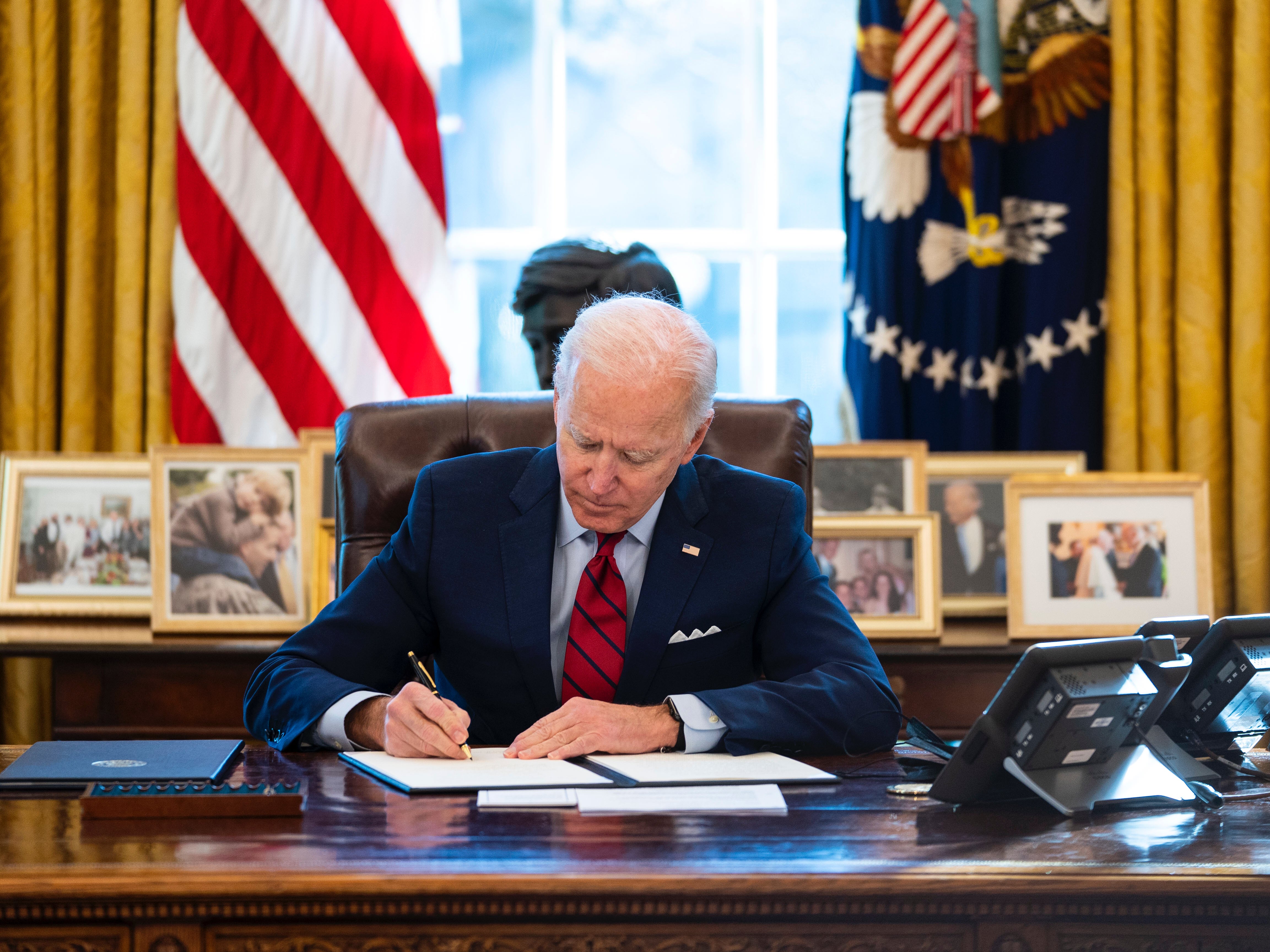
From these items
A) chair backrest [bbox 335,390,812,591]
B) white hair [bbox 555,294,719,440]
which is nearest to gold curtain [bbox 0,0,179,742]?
chair backrest [bbox 335,390,812,591]

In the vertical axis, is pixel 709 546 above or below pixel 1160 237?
below

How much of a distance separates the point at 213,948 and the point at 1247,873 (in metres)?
0.85

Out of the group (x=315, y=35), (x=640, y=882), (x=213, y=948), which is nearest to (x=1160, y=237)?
(x=315, y=35)

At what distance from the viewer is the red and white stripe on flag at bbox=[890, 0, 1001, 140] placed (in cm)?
303

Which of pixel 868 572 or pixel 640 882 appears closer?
pixel 640 882

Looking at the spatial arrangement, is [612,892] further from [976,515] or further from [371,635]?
[976,515]

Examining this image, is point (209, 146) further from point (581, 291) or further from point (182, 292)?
point (581, 291)

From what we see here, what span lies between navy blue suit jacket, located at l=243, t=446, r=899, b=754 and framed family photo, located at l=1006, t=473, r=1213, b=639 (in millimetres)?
1039

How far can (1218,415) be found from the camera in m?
3.00

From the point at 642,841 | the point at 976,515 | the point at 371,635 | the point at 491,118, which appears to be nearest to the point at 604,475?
the point at 371,635

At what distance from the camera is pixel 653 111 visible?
331 centimetres

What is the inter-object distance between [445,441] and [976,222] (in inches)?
65.6

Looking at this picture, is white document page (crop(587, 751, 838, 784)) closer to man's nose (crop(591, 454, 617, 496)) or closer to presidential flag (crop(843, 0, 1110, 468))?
man's nose (crop(591, 454, 617, 496))

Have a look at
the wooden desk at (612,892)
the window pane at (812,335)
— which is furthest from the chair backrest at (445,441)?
the window pane at (812,335)
